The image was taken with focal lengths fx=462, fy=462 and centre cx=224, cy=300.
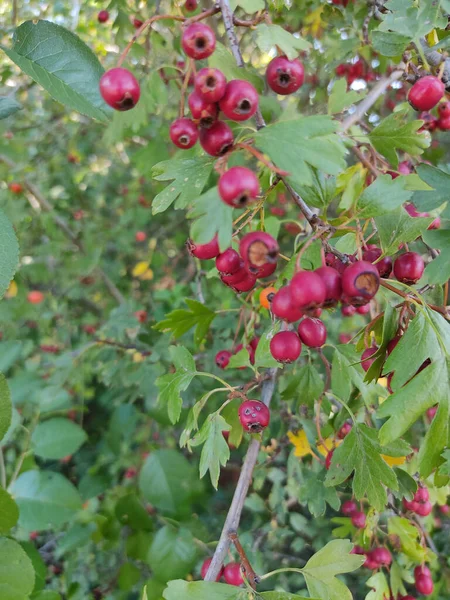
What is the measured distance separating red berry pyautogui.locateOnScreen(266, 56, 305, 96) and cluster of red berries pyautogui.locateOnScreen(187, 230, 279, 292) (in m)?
0.31

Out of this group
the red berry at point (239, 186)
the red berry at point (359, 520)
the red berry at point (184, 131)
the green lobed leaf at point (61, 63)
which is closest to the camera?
the red berry at point (239, 186)

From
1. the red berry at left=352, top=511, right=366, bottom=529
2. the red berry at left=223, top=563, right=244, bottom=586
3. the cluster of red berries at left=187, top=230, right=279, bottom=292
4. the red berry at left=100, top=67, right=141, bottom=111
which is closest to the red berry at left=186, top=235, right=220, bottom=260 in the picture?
the cluster of red berries at left=187, top=230, right=279, bottom=292

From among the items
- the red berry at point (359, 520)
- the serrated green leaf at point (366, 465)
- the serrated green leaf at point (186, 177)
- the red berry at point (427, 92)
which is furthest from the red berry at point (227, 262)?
the red berry at point (359, 520)

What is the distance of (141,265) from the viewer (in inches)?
113

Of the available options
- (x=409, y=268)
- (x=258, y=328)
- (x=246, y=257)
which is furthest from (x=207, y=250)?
(x=258, y=328)

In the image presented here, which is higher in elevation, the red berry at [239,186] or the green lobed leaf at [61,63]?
the green lobed leaf at [61,63]

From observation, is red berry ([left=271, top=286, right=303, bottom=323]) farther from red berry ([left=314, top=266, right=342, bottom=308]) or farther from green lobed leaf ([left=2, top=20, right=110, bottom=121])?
green lobed leaf ([left=2, top=20, right=110, bottom=121])

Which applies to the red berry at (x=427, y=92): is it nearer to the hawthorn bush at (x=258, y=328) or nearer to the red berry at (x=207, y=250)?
the hawthorn bush at (x=258, y=328)

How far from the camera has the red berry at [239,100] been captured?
649mm

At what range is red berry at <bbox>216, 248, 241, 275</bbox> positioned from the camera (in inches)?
30.6

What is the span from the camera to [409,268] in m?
0.83

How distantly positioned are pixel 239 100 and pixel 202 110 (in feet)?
0.18

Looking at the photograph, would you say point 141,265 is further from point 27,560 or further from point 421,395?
point 421,395

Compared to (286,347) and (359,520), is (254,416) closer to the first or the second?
(286,347)
